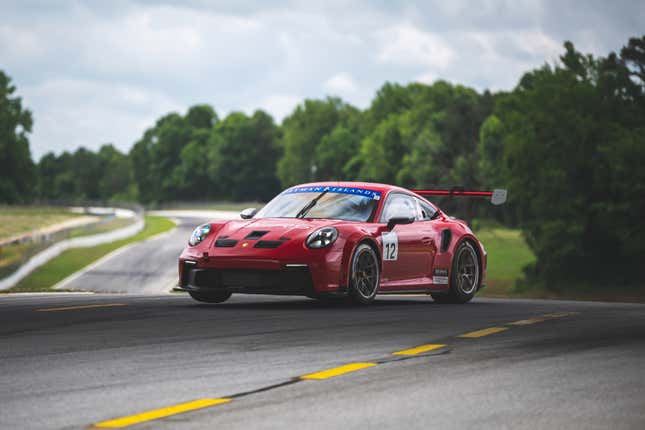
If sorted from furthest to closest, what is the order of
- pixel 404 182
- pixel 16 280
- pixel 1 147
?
pixel 404 182 < pixel 1 147 < pixel 16 280

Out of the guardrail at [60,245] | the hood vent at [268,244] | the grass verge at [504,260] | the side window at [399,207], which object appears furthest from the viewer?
the grass verge at [504,260]

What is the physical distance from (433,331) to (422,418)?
4.17m

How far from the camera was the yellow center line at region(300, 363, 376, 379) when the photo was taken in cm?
700

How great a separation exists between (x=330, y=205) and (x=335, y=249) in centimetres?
113

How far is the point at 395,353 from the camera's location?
8195 mm

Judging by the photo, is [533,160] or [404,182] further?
[404,182]

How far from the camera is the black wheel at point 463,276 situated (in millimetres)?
14211

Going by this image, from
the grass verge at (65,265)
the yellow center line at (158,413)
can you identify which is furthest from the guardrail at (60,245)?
the yellow center line at (158,413)

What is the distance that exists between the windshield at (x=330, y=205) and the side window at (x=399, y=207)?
19 cm

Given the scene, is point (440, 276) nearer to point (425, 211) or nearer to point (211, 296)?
point (425, 211)

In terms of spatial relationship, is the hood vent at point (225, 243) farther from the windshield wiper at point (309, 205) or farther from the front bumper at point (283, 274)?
the windshield wiper at point (309, 205)

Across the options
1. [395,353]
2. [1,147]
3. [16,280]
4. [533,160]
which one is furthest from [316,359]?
[1,147]

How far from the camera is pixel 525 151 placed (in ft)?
194

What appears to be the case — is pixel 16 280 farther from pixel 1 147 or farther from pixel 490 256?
pixel 1 147
